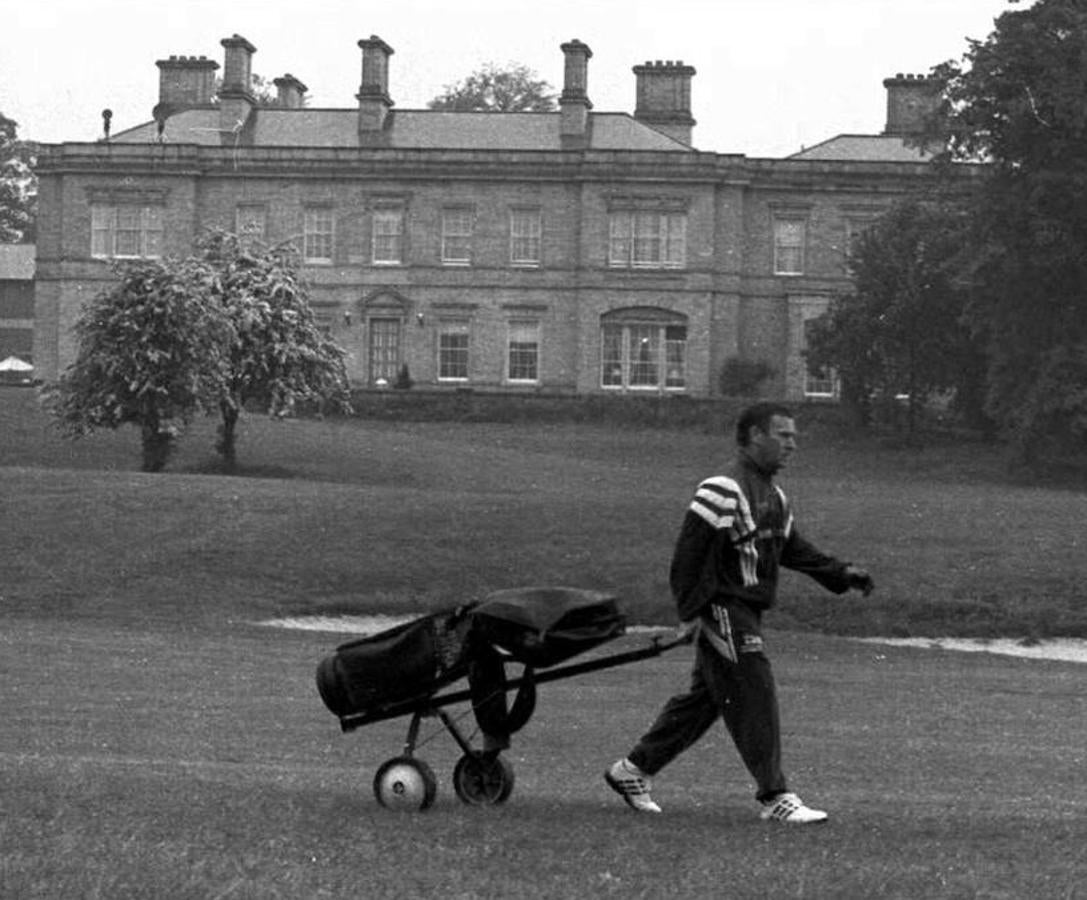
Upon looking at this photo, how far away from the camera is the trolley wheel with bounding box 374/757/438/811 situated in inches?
453

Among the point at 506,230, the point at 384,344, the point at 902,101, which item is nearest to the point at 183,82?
the point at 384,344

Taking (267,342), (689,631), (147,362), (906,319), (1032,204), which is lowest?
(689,631)

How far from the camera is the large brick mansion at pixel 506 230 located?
82.7 metres

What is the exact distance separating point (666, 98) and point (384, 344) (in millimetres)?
13930

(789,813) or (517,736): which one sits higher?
Result: (789,813)

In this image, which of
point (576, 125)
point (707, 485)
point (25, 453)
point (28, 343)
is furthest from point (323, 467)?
point (28, 343)

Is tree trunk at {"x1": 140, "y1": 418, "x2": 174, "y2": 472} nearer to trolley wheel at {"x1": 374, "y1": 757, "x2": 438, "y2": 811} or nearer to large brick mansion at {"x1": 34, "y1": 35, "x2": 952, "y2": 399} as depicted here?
large brick mansion at {"x1": 34, "y1": 35, "x2": 952, "y2": 399}

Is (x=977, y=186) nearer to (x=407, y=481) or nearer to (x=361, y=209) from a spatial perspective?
(x=407, y=481)

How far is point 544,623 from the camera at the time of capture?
36.7 ft

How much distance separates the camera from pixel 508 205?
274 feet

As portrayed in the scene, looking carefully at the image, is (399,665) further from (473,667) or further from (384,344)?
(384,344)

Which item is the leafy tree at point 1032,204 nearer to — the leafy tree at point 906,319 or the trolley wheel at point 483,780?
the leafy tree at point 906,319

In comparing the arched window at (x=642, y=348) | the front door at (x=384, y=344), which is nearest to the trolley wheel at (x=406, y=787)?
the arched window at (x=642, y=348)

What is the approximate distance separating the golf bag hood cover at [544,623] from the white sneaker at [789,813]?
42.8 inches
